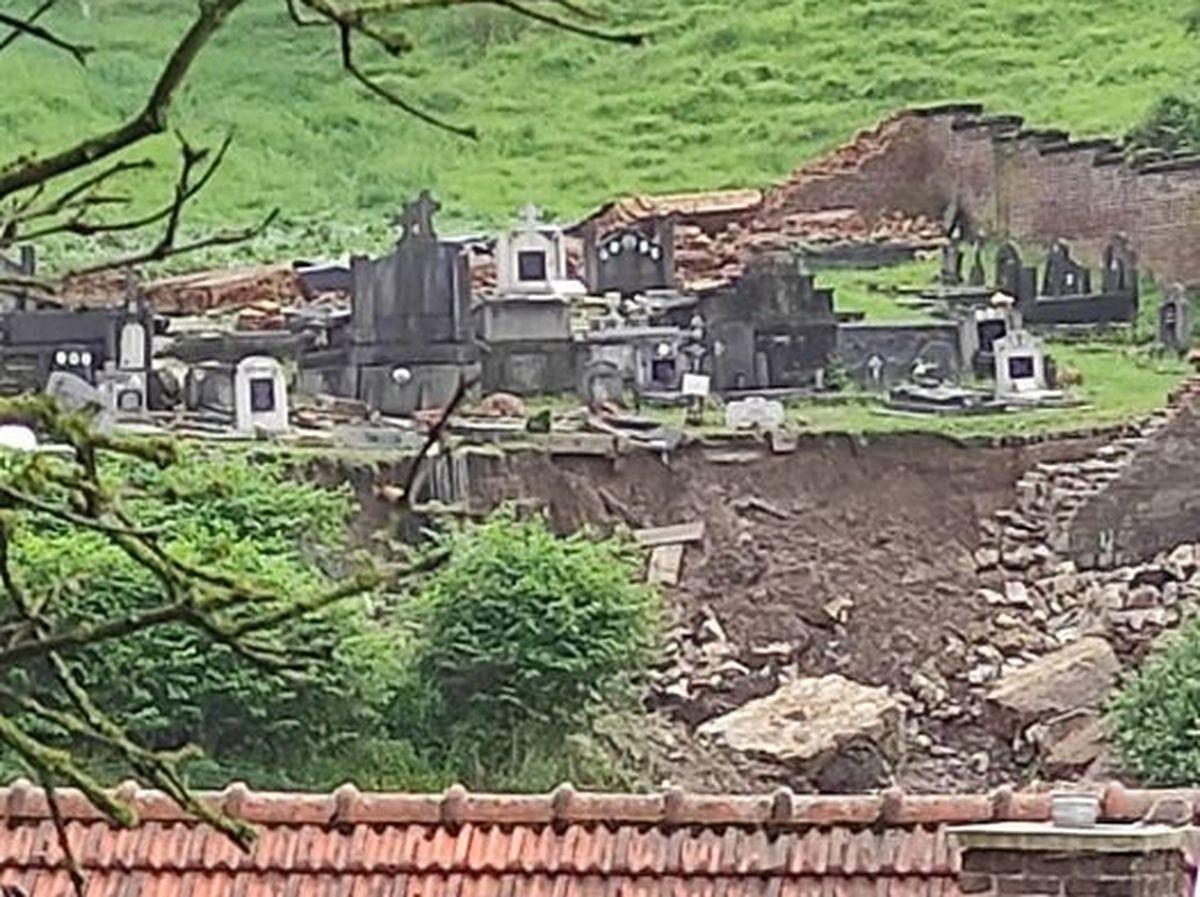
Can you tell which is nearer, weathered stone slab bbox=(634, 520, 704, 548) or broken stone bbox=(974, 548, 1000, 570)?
weathered stone slab bbox=(634, 520, 704, 548)

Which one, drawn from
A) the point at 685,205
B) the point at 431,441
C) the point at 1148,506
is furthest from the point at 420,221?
the point at 431,441

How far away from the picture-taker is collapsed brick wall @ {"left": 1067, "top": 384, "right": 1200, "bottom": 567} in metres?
22.4

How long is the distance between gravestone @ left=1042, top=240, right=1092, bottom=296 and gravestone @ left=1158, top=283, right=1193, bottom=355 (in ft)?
2.02

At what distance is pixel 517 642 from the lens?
58.6ft

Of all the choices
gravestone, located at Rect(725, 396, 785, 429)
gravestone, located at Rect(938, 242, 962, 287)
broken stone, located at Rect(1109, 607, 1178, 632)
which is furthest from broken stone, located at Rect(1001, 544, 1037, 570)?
gravestone, located at Rect(938, 242, 962, 287)

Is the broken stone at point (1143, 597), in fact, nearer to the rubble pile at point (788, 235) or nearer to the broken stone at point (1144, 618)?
the broken stone at point (1144, 618)

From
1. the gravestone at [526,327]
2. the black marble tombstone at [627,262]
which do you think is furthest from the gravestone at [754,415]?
the black marble tombstone at [627,262]

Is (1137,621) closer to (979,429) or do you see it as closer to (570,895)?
(979,429)

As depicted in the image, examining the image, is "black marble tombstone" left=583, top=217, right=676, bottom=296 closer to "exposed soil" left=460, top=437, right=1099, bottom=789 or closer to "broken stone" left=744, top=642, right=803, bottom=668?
"exposed soil" left=460, top=437, right=1099, bottom=789

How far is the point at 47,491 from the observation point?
10.7 feet

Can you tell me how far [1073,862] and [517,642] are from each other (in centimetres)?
1281

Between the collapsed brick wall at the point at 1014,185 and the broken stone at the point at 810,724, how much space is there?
27.7 ft

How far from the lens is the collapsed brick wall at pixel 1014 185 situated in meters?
27.5

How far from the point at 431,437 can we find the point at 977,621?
18990mm
